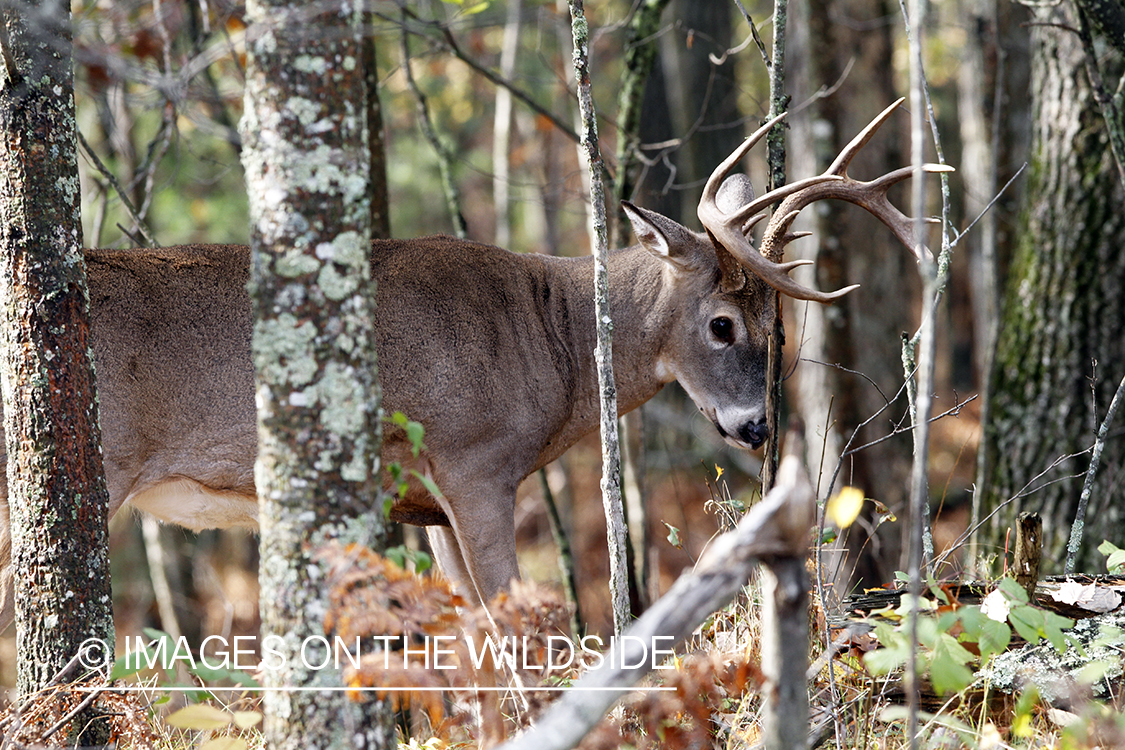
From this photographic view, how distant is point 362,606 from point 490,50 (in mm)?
17875

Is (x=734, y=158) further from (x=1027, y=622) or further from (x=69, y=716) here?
(x=69, y=716)

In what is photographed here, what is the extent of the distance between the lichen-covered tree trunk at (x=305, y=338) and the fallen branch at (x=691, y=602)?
695 mm

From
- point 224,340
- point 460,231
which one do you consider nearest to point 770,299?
point 460,231

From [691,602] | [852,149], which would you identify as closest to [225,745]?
[691,602]

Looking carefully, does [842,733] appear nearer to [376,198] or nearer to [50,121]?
[50,121]

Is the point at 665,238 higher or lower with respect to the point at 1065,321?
higher

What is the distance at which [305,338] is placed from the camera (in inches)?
115

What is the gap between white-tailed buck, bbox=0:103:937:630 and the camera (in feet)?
16.4

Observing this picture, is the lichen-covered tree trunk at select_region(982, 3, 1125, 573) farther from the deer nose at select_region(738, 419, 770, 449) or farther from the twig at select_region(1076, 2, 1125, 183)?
the deer nose at select_region(738, 419, 770, 449)

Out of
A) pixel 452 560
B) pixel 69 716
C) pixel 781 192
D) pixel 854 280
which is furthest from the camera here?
pixel 854 280

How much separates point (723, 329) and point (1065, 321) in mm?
2612

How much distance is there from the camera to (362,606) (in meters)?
2.86

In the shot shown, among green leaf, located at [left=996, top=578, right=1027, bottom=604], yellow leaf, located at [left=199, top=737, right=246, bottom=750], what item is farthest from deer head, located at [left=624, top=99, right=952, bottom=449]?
yellow leaf, located at [left=199, top=737, right=246, bottom=750]

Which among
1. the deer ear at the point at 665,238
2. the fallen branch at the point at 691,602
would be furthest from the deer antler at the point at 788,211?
the fallen branch at the point at 691,602
